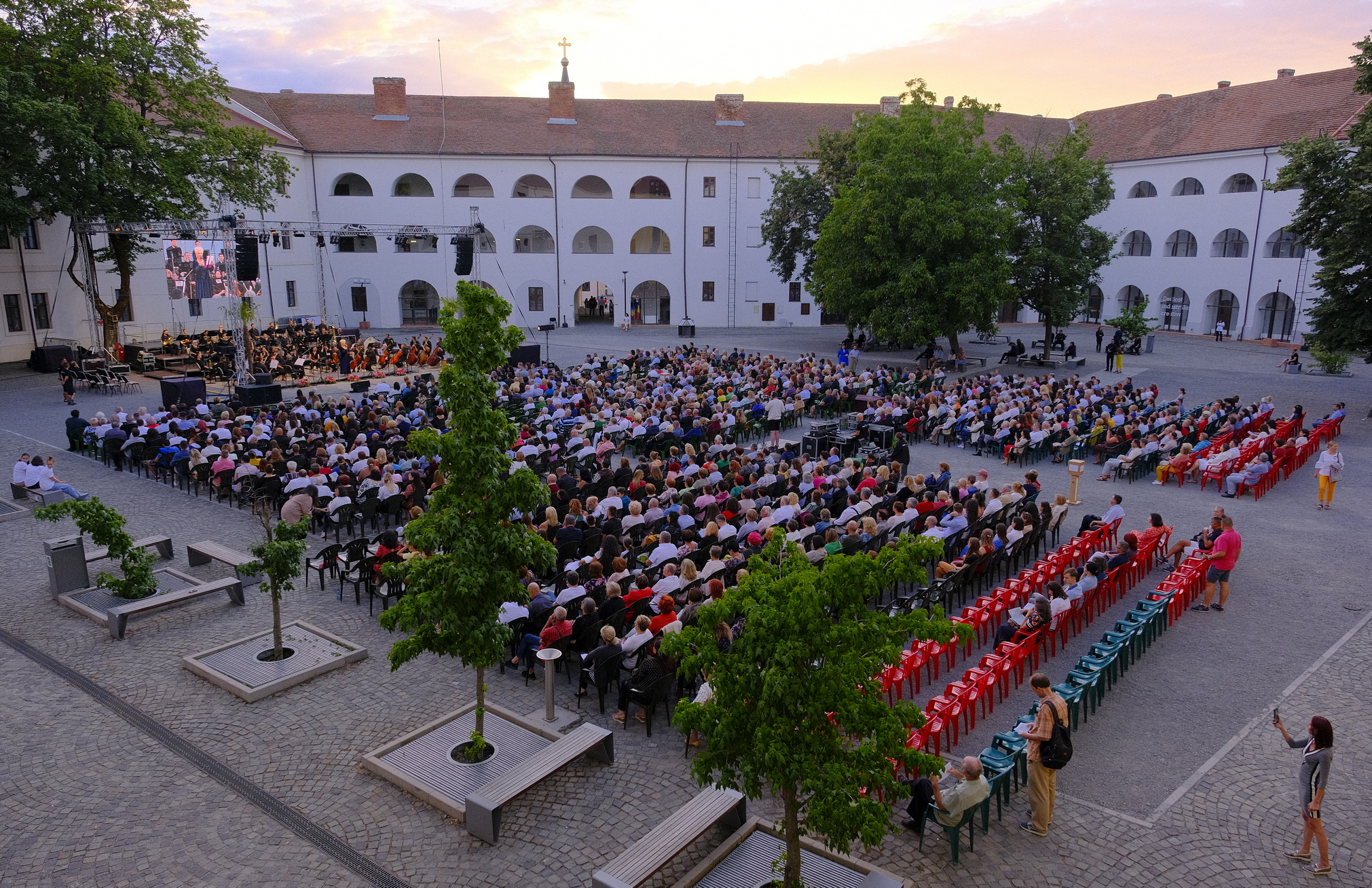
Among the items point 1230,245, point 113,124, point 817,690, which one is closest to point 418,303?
point 113,124

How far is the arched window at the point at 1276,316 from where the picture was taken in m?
38.8

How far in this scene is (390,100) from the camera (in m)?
43.9

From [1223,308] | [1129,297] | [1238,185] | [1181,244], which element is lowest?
[1223,308]

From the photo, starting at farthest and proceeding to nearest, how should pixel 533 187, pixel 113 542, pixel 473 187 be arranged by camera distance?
pixel 533 187 < pixel 473 187 < pixel 113 542

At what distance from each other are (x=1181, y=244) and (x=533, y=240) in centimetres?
3298

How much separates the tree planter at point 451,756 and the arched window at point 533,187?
4014cm

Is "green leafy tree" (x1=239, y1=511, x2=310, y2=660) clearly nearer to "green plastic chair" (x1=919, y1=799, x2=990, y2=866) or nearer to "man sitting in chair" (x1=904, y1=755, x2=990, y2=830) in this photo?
"man sitting in chair" (x1=904, y1=755, x2=990, y2=830)

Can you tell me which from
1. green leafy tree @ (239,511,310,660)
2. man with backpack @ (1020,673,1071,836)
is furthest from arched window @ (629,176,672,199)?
man with backpack @ (1020,673,1071,836)

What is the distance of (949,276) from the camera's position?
29.0 meters

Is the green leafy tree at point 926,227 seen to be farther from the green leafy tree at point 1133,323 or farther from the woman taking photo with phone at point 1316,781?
the woman taking photo with phone at point 1316,781

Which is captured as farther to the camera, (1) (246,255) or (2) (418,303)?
(2) (418,303)

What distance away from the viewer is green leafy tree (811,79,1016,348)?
94.3ft

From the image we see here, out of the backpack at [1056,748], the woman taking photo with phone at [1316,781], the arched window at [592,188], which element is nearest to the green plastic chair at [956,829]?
the backpack at [1056,748]

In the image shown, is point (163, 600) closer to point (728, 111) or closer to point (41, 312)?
point (41, 312)
